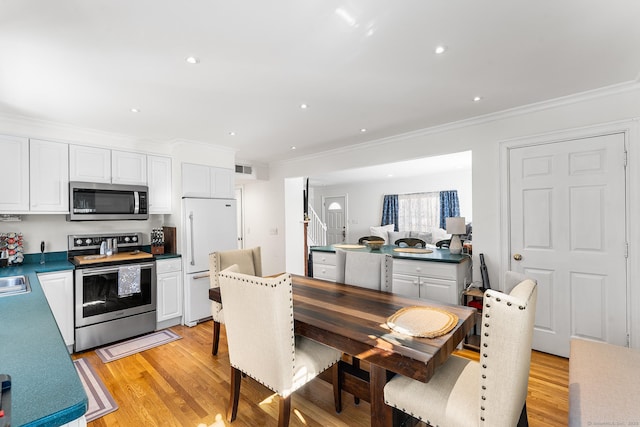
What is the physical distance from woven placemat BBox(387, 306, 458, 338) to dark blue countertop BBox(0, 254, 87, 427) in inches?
52.8

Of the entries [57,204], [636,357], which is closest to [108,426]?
[57,204]

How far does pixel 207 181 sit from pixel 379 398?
3469mm

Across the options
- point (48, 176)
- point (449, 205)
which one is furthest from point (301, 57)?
point (449, 205)

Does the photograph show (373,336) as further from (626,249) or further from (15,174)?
(15,174)

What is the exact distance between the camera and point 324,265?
405cm

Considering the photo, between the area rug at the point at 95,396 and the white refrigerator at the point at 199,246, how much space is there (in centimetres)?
122

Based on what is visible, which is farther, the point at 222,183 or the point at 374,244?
the point at 222,183

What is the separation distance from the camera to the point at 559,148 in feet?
9.09

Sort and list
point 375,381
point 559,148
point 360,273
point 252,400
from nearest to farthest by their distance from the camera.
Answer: point 375,381 → point 252,400 → point 360,273 → point 559,148

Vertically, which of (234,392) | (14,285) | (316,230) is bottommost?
(234,392)

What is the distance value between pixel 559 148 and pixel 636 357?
1.83 metres

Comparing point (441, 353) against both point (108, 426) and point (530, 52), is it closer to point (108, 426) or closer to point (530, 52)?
point (530, 52)

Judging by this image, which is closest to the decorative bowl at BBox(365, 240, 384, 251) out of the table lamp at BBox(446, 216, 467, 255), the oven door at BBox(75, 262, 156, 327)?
the table lamp at BBox(446, 216, 467, 255)

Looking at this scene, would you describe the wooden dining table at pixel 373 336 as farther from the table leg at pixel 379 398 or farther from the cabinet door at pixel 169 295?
the cabinet door at pixel 169 295
